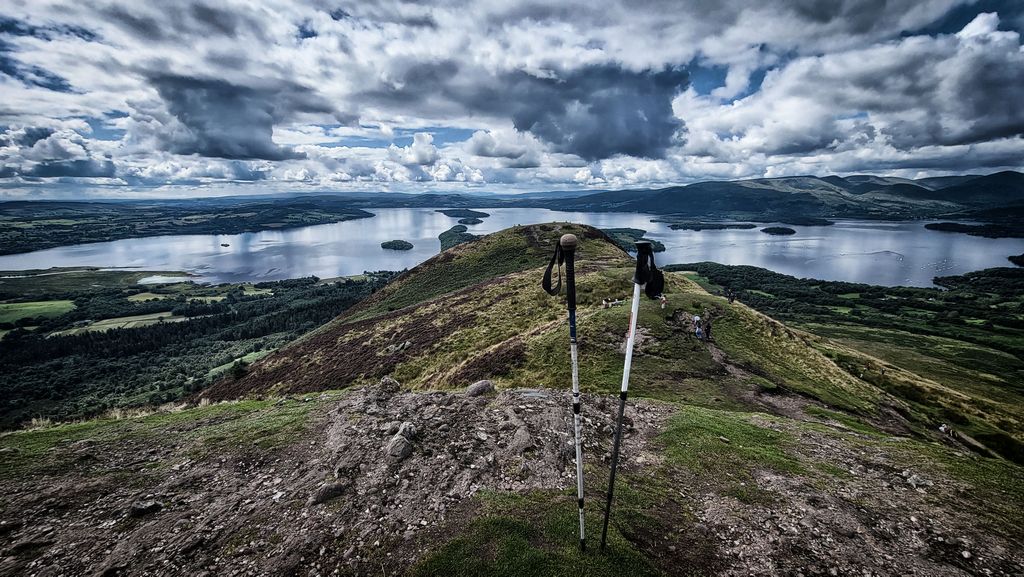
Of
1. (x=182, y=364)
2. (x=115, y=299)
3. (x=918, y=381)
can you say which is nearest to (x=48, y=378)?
(x=182, y=364)

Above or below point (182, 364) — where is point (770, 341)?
above

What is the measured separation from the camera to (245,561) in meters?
7.69

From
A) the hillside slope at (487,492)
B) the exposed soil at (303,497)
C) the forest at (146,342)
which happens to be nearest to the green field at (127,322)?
the forest at (146,342)

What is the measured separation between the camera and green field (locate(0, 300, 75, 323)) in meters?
159

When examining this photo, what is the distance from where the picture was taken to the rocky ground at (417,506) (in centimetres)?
792

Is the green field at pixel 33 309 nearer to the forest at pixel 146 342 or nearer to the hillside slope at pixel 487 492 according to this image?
the forest at pixel 146 342

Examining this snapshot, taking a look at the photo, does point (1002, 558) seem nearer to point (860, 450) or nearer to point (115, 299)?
point (860, 450)

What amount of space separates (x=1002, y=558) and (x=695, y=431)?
24.1 feet

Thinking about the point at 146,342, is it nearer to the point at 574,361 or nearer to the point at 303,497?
the point at 303,497

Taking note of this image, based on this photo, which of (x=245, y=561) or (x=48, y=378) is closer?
(x=245, y=561)

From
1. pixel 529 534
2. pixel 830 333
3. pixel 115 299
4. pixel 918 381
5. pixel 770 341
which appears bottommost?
pixel 115 299

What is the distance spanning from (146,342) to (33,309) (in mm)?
102070

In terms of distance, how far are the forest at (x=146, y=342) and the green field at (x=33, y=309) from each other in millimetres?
3712

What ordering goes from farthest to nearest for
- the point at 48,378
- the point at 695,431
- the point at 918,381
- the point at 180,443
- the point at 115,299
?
the point at 115,299
the point at 48,378
the point at 918,381
the point at 695,431
the point at 180,443
